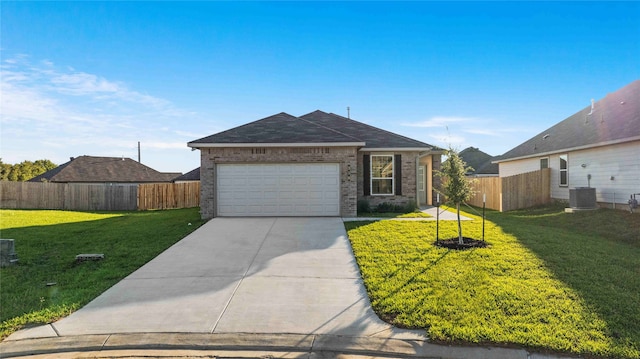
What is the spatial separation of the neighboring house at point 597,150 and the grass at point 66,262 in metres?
16.9

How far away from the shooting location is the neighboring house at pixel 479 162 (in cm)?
3378

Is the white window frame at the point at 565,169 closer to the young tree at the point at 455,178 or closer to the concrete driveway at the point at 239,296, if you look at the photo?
the young tree at the point at 455,178

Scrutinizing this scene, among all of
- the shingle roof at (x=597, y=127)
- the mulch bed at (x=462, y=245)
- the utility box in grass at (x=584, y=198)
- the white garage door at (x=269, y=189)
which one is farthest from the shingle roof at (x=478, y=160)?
the mulch bed at (x=462, y=245)

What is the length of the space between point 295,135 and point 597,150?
44.9 ft

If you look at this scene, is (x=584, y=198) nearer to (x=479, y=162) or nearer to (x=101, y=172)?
(x=479, y=162)

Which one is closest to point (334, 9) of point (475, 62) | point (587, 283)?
point (475, 62)

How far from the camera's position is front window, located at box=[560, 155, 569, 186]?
17562 mm

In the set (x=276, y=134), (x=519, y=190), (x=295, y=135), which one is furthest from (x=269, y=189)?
(x=519, y=190)

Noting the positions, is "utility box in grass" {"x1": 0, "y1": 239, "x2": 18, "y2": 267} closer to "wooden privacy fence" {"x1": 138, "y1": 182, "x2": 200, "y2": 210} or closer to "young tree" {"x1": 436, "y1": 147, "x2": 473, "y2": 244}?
"young tree" {"x1": 436, "y1": 147, "x2": 473, "y2": 244}

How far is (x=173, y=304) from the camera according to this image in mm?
5090

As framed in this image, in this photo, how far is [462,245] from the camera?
8320 mm

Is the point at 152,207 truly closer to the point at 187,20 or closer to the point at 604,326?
the point at 187,20

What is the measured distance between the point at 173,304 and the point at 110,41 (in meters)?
10.7

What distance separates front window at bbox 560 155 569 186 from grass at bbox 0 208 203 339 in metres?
17.9
